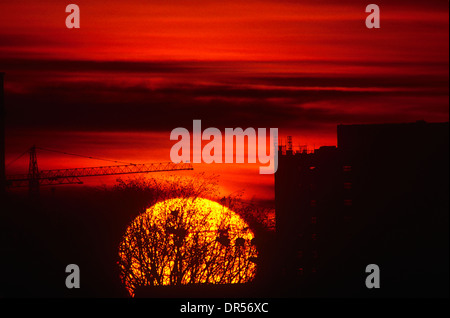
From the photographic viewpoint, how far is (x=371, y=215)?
7469 cm

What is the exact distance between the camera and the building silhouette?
6212 cm

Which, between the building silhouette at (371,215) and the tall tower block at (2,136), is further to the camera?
the tall tower block at (2,136)

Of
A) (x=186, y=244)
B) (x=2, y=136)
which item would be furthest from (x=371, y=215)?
(x=2, y=136)

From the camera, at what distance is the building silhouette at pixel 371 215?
62125 mm

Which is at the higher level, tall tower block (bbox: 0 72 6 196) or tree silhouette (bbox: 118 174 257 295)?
tall tower block (bbox: 0 72 6 196)

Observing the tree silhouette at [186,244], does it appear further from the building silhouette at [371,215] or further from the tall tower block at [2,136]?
the tall tower block at [2,136]

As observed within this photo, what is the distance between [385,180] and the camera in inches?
2980

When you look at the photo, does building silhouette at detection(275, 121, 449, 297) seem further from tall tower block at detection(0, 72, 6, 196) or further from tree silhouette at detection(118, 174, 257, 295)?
tall tower block at detection(0, 72, 6, 196)

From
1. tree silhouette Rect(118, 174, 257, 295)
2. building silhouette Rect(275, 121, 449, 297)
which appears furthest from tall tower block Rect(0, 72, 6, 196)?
building silhouette Rect(275, 121, 449, 297)

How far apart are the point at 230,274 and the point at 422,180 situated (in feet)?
64.9

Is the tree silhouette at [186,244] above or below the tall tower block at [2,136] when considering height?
below

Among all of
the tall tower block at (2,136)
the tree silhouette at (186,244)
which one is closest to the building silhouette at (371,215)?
the tree silhouette at (186,244)

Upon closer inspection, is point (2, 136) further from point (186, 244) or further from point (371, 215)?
point (371, 215)
